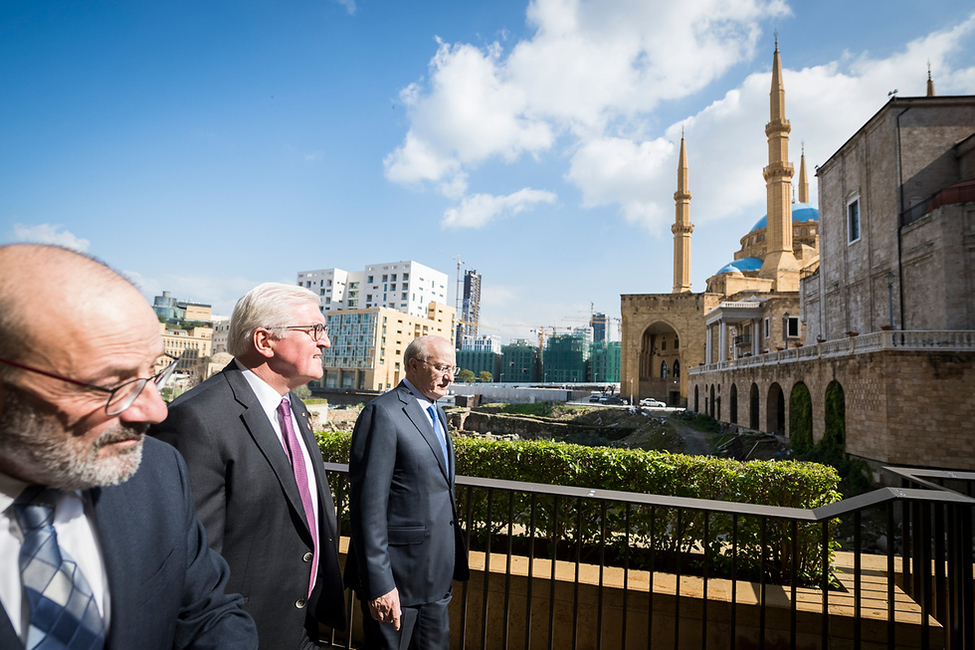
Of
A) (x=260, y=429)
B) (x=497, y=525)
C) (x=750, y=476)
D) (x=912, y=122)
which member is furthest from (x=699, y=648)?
(x=912, y=122)

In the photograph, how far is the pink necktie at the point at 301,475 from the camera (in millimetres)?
2008

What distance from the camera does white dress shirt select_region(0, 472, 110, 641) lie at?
0.93m

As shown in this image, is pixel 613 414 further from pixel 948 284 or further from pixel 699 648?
pixel 699 648

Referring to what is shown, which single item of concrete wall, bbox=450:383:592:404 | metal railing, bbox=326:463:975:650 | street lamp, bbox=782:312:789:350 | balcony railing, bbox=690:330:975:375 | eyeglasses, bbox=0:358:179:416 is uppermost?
street lamp, bbox=782:312:789:350

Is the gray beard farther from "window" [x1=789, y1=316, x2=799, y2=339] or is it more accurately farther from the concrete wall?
the concrete wall

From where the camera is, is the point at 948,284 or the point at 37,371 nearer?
the point at 37,371

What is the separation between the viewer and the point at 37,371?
94 centimetres

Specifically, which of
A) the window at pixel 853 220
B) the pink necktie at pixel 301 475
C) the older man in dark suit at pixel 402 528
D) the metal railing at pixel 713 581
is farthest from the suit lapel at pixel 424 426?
the window at pixel 853 220

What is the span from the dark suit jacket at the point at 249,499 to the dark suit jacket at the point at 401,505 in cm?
40

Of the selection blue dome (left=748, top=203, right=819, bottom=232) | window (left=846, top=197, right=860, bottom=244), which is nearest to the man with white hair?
window (left=846, top=197, right=860, bottom=244)

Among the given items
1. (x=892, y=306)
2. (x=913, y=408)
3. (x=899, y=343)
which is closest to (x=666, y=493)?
(x=913, y=408)

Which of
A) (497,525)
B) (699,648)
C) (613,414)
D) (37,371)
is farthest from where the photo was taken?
(613,414)

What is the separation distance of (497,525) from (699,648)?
2.05 m

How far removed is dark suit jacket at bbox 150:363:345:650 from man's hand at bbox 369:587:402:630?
0.88 feet
